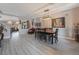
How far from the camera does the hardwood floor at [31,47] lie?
2.82 meters

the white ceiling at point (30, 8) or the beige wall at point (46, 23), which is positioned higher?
the white ceiling at point (30, 8)

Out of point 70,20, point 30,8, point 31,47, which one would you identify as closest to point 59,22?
point 70,20

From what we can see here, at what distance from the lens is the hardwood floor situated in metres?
2.82

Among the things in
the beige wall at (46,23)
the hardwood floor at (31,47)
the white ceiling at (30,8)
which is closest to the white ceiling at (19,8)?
the white ceiling at (30,8)

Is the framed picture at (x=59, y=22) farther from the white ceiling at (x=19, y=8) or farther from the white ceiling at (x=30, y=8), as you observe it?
the white ceiling at (x=19, y=8)

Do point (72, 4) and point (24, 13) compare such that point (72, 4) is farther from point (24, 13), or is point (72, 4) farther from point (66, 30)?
point (24, 13)

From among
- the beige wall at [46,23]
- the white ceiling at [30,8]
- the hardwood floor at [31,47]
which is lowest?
the hardwood floor at [31,47]

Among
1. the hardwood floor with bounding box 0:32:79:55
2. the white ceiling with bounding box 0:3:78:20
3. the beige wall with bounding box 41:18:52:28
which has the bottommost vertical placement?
the hardwood floor with bounding box 0:32:79:55

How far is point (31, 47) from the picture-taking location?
9.41 feet

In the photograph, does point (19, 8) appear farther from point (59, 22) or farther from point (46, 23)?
point (59, 22)

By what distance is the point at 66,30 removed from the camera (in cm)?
286

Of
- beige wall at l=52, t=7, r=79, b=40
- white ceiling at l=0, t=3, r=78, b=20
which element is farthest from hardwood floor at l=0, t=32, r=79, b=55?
white ceiling at l=0, t=3, r=78, b=20

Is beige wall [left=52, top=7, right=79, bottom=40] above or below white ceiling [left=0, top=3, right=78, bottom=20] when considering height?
below

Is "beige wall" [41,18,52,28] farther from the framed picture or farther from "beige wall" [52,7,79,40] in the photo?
"beige wall" [52,7,79,40]
